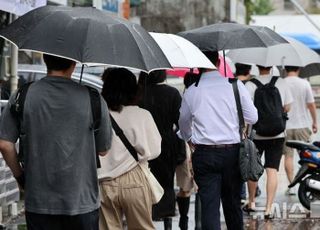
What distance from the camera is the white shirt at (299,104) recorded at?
37.1ft

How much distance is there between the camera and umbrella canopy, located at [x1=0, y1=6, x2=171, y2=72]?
4.69 meters

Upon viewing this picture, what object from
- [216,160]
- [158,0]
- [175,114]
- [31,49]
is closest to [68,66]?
[31,49]

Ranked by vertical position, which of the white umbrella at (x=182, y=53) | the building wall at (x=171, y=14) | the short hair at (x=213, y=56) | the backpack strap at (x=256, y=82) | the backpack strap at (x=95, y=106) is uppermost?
the backpack strap at (x=95, y=106)

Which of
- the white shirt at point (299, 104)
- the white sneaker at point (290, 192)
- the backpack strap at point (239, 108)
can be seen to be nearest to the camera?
the backpack strap at point (239, 108)

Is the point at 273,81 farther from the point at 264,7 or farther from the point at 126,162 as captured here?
the point at 264,7

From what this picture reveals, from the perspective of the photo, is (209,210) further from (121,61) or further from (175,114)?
(121,61)

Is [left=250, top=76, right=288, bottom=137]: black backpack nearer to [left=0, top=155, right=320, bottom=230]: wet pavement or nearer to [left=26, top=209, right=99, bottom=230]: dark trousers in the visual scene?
[left=0, top=155, right=320, bottom=230]: wet pavement

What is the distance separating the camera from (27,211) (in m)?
4.71

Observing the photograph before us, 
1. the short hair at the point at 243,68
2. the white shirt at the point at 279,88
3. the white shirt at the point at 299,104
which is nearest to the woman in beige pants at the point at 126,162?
the white shirt at the point at 279,88

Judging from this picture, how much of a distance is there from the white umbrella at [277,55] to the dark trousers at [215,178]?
3118 mm

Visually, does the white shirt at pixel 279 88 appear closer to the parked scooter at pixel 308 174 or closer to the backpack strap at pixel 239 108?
the parked scooter at pixel 308 174

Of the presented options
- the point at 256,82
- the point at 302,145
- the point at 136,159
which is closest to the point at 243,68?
the point at 256,82

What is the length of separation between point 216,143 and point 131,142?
107 centimetres

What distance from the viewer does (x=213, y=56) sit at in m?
7.24
